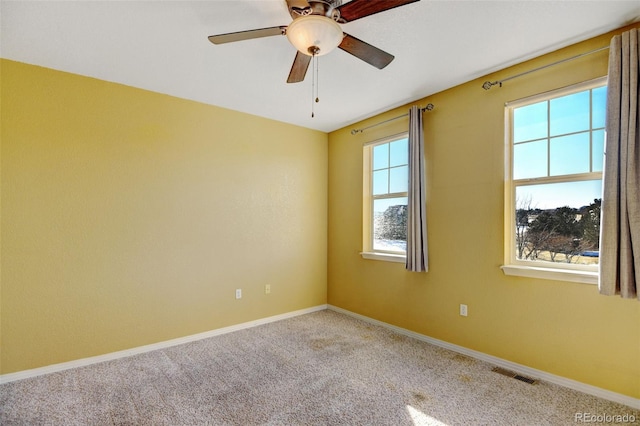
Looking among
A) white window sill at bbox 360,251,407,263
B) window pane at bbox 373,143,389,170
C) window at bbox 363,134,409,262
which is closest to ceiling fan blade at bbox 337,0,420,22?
window at bbox 363,134,409,262

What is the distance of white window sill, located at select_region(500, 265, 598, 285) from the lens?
2361 mm

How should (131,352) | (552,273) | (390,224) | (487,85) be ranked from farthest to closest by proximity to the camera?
(390,224) → (131,352) → (487,85) → (552,273)

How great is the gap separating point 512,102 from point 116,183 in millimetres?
3703

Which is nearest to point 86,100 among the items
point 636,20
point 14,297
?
point 14,297

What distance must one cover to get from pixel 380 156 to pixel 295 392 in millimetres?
2908

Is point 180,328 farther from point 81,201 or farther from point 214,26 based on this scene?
point 214,26

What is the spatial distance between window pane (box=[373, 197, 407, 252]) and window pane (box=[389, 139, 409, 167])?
0.45m

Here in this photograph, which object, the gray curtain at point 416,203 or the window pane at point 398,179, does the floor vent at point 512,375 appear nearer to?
the gray curtain at point 416,203

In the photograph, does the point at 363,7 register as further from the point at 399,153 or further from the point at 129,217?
the point at 129,217

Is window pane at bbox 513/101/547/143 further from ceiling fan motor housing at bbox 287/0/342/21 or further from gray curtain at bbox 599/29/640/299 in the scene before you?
ceiling fan motor housing at bbox 287/0/342/21

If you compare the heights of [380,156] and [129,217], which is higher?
[380,156]

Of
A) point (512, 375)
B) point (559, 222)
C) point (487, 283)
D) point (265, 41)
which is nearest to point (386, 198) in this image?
point (487, 283)

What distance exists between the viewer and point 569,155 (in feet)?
8.34

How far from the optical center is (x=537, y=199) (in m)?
2.72
